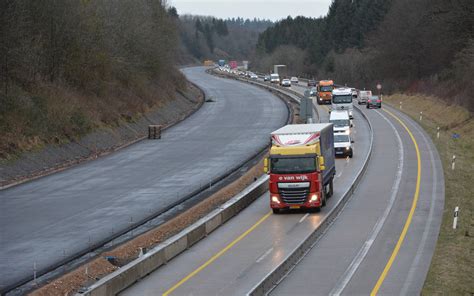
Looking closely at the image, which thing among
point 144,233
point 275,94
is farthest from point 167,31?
point 144,233

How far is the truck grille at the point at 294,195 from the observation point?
33938 millimetres

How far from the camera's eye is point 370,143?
198 feet

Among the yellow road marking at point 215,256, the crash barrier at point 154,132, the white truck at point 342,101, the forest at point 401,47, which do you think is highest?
the forest at point 401,47

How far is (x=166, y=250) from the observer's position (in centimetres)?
2720

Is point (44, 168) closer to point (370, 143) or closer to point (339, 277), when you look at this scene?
point (370, 143)

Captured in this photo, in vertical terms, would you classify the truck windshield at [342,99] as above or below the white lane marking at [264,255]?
above

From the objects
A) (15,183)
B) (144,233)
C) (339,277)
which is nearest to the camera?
(339,277)

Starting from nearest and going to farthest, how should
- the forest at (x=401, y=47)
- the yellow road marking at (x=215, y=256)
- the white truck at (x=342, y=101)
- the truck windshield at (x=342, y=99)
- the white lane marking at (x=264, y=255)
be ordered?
the yellow road marking at (x=215, y=256), the white lane marking at (x=264, y=255), the white truck at (x=342, y=101), the truck windshield at (x=342, y=99), the forest at (x=401, y=47)

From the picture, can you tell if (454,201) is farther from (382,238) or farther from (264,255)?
(264,255)

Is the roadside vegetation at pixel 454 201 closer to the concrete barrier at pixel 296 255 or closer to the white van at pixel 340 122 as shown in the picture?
the concrete barrier at pixel 296 255

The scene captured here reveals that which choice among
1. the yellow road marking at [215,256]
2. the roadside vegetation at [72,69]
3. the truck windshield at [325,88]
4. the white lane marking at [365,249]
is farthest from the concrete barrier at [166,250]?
the truck windshield at [325,88]

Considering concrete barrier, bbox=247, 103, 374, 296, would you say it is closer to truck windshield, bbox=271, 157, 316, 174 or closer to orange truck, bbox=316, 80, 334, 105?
truck windshield, bbox=271, 157, 316, 174

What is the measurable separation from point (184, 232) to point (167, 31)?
256 ft

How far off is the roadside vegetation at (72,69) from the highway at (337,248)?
2289cm
